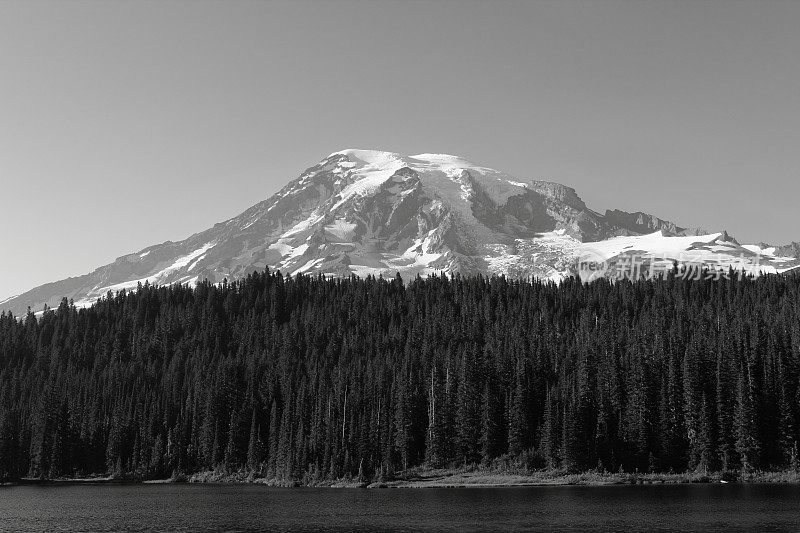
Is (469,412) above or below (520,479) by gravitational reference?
above

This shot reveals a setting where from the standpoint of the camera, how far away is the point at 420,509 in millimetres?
95250

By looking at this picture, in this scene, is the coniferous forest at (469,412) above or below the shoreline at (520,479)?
above

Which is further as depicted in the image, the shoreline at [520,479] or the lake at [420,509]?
the shoreline at [520,479]

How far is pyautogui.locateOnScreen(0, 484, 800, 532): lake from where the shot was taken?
260 feet

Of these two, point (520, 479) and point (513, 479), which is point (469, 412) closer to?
point (513, 479)

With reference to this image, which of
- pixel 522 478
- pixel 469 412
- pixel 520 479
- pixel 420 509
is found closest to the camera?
pixel 420 509

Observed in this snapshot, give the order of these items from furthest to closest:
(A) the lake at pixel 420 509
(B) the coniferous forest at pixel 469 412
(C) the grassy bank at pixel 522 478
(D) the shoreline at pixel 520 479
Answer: (B) the coniferous forest at pixel 469 412 < (C) the grassy bank at pixel 522 478 < (D) the shoreline at pixel 520 479 < (A) the lake at pixel 420 509

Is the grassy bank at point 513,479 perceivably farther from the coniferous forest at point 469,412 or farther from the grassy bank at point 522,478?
the coniferous forest at point 469,412

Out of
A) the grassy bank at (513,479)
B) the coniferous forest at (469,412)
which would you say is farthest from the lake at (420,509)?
the coniferous forest at (469,412)

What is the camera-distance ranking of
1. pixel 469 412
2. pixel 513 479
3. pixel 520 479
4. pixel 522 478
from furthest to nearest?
pixel 469 412 → pixel 513 479 → pixel 522 478 → pixel 520 479

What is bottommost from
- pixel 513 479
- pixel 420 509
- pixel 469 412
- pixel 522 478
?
pixel 513 479

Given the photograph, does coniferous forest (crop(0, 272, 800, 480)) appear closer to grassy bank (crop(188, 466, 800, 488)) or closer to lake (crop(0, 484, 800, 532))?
grassy bank (crop(188, 466, 800, 488))

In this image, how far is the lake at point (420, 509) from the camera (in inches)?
3115

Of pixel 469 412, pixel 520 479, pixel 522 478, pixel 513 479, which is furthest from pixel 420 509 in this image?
pixel 469 412
